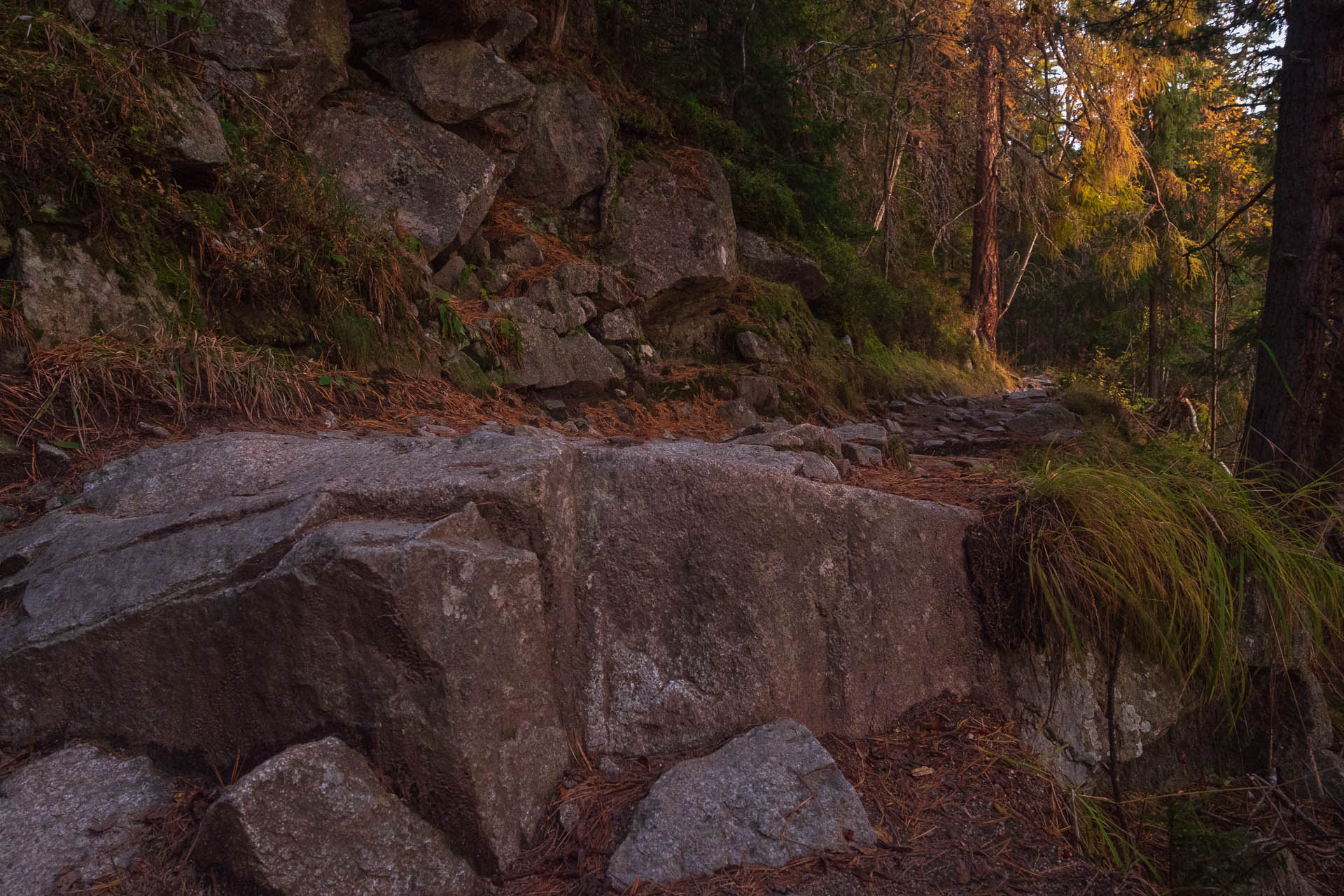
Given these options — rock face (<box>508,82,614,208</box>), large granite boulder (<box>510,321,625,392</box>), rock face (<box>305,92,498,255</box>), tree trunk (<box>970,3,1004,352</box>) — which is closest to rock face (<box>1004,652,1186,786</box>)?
large granite boulder (<box>510,321,625,392</box>)

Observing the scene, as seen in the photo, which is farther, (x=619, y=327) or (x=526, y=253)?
(x=619, y=327)

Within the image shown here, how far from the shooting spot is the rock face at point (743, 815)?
201cm

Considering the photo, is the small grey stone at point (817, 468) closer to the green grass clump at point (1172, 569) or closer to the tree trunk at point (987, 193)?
the green grass clump at point (1172, 569)

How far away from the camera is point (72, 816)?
1.90 metres

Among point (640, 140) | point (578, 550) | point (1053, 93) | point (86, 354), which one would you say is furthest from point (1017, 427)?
point (1053, 93)

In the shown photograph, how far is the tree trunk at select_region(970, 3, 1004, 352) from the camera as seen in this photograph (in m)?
12.3

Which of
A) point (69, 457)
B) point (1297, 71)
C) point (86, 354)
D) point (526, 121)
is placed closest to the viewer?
point (69, 457)

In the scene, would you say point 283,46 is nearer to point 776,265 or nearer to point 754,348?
point 754,348

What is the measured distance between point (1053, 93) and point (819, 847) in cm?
1364

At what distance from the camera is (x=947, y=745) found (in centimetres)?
263

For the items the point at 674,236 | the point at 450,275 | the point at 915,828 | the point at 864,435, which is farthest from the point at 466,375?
the point at 915,828

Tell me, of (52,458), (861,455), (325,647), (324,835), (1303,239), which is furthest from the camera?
(1303,239)

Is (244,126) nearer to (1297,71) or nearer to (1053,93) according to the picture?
(1297,71)

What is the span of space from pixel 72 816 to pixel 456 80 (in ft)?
16.6
